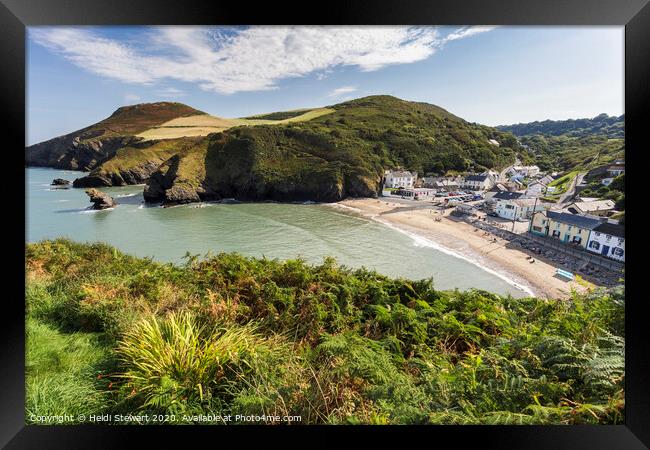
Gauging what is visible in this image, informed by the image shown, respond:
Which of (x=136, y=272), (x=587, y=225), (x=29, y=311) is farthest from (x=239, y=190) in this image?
(x=587, y=225)

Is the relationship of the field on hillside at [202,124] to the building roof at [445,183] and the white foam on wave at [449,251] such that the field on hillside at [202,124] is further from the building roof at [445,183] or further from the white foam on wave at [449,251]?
the white foam on wave at [449,251]

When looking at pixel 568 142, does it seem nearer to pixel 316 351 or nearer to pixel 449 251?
pixel 449 251

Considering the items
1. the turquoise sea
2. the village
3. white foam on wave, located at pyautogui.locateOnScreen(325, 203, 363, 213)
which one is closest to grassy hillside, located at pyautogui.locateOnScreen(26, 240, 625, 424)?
the village

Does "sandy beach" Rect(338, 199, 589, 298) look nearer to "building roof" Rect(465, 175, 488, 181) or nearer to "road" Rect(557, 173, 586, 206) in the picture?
"building roof" Rect(465, 175, 488, 181)

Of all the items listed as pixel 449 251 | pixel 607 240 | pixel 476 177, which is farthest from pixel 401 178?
pixel 607 240

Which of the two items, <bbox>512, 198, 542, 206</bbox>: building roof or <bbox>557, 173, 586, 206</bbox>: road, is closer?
<bbox>557, 173, 586, 206</bbox>: road

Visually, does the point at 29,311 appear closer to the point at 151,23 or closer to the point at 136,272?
the point at 136,272

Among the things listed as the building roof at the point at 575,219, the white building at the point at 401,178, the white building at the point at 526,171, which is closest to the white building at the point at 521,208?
the building roof at the point at 575,219
